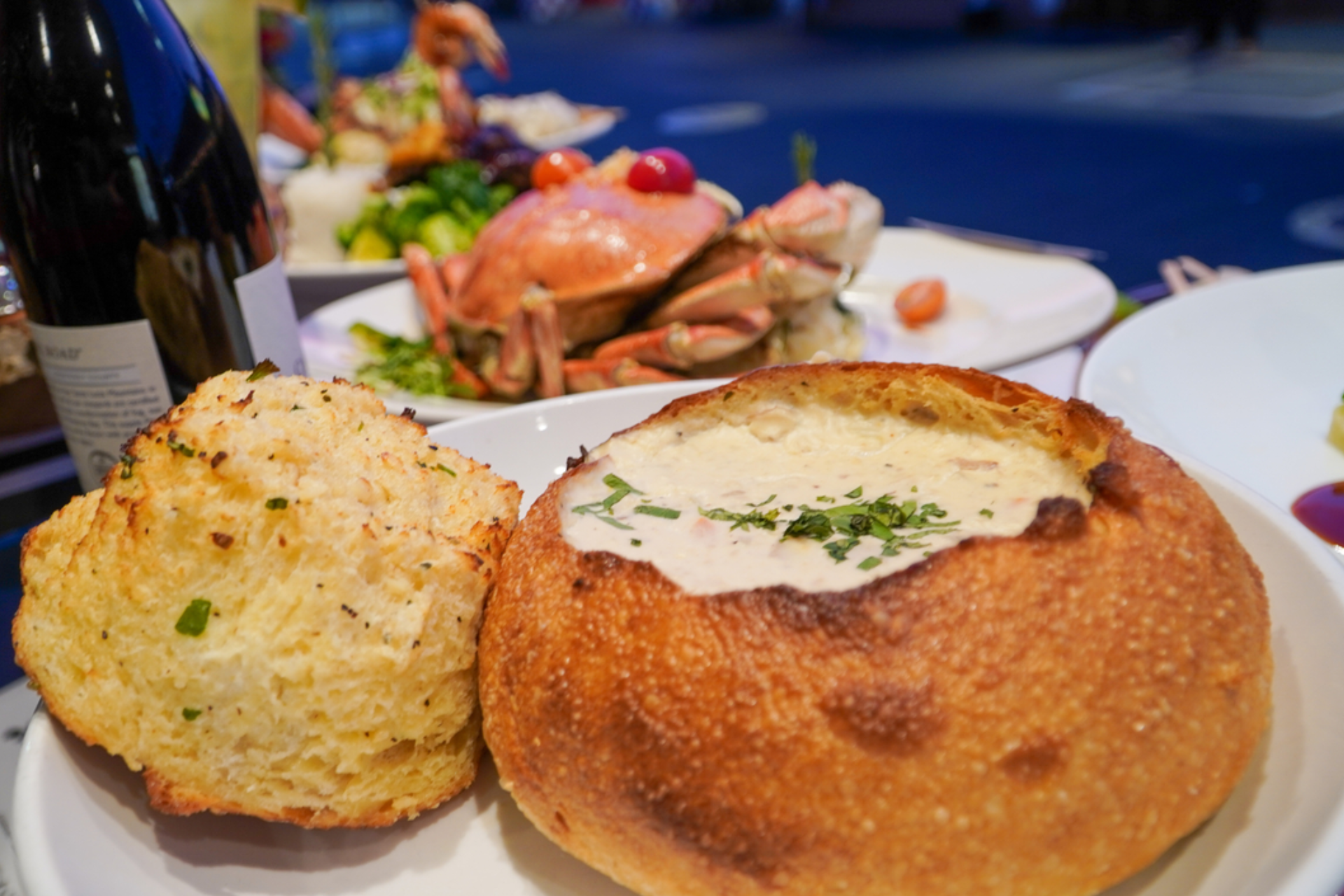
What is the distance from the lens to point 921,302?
2.81 metres

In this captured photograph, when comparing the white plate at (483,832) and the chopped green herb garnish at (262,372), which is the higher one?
the chopped green herb garnish at (262,372)

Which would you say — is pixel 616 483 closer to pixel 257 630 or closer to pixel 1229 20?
pixel 257 630

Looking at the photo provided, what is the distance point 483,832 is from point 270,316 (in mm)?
1121

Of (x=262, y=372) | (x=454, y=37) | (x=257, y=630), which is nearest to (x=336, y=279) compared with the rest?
(x=262, y=372)

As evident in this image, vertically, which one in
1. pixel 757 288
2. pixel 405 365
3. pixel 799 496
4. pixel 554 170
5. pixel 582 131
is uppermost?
pixel 799 496

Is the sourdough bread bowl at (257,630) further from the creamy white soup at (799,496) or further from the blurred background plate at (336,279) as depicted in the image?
the blurred background plate at (336,279)

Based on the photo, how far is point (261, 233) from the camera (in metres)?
1.94

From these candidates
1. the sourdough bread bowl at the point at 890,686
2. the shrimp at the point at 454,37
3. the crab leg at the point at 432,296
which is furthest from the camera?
the shrimp at the point at 454,37

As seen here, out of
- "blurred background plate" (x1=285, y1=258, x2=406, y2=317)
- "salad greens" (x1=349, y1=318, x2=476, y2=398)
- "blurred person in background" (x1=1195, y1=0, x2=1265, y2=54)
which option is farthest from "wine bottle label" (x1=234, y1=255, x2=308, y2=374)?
"blurred person in background" (x1=1195, y1=0, x2=1265, y2=54)

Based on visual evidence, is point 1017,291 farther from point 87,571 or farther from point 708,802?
point 87,571

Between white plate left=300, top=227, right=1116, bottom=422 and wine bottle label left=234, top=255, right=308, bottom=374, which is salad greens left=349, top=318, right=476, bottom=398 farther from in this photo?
wine bottle label left=234, top=255, right=308, bottom=374

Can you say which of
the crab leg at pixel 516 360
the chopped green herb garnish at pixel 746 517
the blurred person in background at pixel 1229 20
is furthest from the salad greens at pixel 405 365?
the blurred person in background at pixel 1229 20

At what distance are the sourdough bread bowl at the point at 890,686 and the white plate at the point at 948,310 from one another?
1201mm

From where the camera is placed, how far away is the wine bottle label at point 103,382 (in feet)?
5.06
